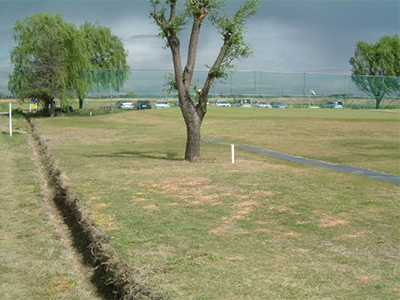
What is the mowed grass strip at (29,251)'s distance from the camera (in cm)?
570

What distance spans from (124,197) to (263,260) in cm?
446

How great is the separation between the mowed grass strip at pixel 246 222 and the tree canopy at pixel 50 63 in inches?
1091

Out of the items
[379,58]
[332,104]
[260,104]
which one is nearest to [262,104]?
[260,104]

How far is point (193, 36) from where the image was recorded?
1505cm

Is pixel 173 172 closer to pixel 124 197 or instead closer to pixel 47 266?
pixel 124 197

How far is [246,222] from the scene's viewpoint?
7887 mm

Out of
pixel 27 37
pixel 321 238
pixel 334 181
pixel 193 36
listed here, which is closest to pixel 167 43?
pixel 193 36

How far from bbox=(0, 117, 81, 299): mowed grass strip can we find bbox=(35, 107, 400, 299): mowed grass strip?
74 centimetres

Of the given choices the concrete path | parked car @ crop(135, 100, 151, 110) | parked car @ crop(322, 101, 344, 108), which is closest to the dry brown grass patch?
the concrete path

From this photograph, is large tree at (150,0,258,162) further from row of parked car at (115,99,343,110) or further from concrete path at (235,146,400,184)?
row of parked car at (115,99,343,110)

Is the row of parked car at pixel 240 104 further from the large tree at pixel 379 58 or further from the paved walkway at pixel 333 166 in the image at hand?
the paved walkway at pixel 333 166

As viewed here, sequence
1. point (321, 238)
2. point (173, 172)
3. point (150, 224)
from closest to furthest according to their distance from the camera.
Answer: point (321, 238) < point (150, 224) < point (173, 172)

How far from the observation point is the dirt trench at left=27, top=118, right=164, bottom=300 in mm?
5414

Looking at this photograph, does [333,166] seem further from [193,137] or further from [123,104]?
[123,104]
